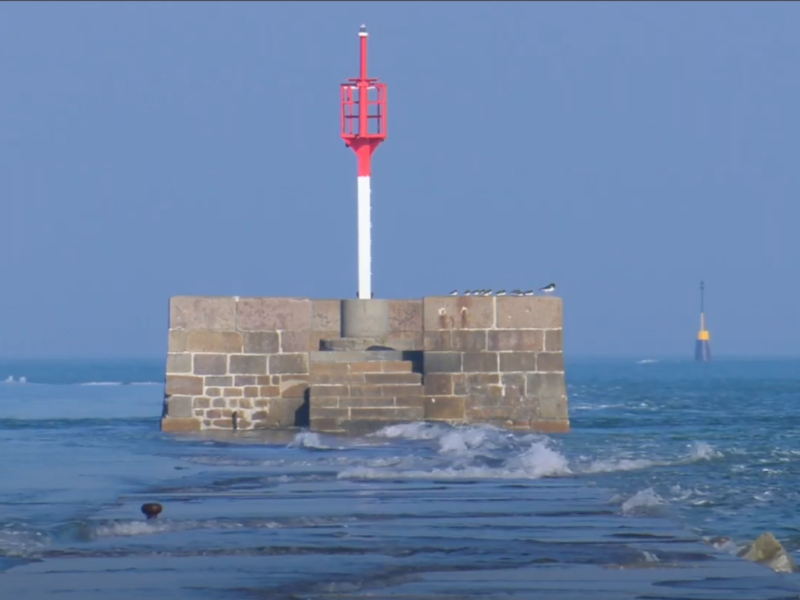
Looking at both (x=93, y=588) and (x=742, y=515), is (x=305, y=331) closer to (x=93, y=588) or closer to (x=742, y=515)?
(x=742, y=515)

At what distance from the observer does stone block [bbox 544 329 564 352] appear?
55.1 feet

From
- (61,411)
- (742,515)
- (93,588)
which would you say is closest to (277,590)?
(93,588)

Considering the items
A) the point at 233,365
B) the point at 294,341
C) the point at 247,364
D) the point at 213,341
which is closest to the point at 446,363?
the point at 294,341

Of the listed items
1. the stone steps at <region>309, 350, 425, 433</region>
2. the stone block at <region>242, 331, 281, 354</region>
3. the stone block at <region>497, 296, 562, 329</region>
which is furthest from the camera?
the stone block at <region>497, 296, 562, 329</region>

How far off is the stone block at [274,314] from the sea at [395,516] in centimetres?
137

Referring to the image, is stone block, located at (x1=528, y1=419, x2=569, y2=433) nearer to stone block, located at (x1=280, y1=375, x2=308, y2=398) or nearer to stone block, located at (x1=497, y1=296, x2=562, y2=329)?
stone block, located at (x1=497, y1=296, x2=562, y2=329)

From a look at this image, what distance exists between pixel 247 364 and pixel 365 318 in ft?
5.07

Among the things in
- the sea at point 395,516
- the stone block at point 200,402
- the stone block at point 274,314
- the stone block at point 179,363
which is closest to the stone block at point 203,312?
the stone block at point 274,314

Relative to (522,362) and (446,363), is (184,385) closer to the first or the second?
(446,363)

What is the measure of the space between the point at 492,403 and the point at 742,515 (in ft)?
24.5

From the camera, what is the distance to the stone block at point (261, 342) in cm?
1667

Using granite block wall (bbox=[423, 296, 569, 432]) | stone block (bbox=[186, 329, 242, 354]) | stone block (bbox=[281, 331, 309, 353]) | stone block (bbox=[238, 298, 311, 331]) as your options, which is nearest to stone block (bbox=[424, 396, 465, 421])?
granite block wall (bbox=[423, 296, 569, 432])

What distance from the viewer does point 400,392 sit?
16438 mm

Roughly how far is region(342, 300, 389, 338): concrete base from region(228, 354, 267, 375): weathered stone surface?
1.14 m
